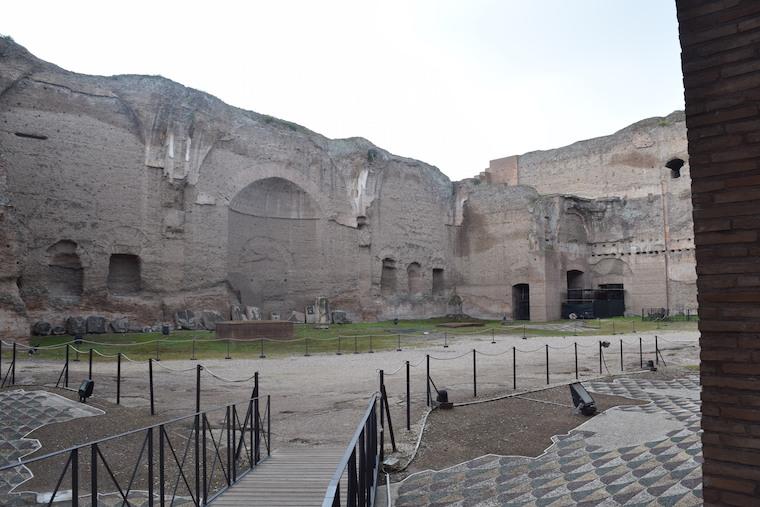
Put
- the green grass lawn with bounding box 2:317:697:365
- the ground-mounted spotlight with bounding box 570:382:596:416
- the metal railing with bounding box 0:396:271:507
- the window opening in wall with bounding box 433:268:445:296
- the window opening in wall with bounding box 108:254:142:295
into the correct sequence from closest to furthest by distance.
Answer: the metal railing with bounding box 0:396:271:507, the ground-mounted spotlight with bounding box 570:382:596:416, the green grass lawn with bounding box 2:317:697:365, the window opening in wall with bounding box 108:254:142:295, the window opening in wall with bounding box 433:268:445:296

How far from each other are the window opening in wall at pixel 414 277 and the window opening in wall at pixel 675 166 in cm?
1638

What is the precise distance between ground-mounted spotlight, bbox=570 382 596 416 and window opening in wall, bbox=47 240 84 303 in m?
18.8

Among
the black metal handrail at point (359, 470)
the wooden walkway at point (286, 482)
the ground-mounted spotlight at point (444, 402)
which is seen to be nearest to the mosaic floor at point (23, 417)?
the wooden walkway at point (286, 482)

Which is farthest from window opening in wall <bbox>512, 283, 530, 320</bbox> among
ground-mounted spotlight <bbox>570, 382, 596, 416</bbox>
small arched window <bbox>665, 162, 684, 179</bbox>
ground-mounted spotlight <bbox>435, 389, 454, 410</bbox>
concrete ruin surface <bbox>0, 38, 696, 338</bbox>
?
ground-mounted spotlight <bbox>570, 382, 596, 416</bbox>

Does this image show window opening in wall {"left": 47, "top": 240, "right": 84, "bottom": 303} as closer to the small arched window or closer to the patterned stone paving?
the patterned stone paving

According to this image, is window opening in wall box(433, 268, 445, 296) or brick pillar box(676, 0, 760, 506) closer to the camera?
brick pillar box(676, 0, 760, 506)

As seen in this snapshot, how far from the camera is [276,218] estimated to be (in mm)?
28609

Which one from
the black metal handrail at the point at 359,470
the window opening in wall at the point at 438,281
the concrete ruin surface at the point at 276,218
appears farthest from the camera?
the window opening in wall at the point at 438,281

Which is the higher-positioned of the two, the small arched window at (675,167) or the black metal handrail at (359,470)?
the small arched window at (675,167)

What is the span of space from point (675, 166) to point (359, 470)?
36.3 meters

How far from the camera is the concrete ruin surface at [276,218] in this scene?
68.0ft

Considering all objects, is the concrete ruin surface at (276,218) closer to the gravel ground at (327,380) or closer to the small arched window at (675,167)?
the small arched window at (675,167)

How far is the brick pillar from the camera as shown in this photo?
8.57 ft

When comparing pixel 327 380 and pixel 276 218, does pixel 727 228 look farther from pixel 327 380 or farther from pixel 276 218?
pixel 276 218
